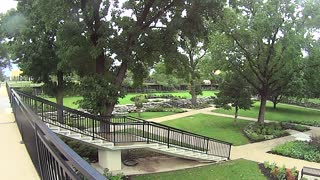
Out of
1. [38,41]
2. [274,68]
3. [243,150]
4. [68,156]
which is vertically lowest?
[243,150]

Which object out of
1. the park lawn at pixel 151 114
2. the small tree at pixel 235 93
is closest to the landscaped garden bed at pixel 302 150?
the small tree at pixel 235 93

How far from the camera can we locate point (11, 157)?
455 centimetres

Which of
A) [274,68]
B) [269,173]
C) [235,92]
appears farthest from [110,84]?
[274,68]

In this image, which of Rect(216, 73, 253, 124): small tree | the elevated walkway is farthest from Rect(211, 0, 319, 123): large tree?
the elevated walkway

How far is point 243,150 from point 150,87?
3741cm

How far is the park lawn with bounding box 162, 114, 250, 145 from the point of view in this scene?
62.1ft

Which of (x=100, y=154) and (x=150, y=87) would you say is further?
(x=150, y=87)

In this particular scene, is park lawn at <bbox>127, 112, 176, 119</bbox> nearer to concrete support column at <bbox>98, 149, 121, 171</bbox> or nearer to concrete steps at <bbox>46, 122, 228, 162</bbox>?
concrete steps at <bbox>46, 122, 228, 162</bbox>

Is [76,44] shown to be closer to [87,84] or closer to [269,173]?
[87,84]

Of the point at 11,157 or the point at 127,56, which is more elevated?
the point at 127,56

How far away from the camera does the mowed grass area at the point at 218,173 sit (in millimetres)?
11773

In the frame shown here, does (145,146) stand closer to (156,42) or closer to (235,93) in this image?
(156,42)

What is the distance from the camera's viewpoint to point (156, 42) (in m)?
13.6

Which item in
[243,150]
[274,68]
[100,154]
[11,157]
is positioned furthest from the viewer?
[274,68]
